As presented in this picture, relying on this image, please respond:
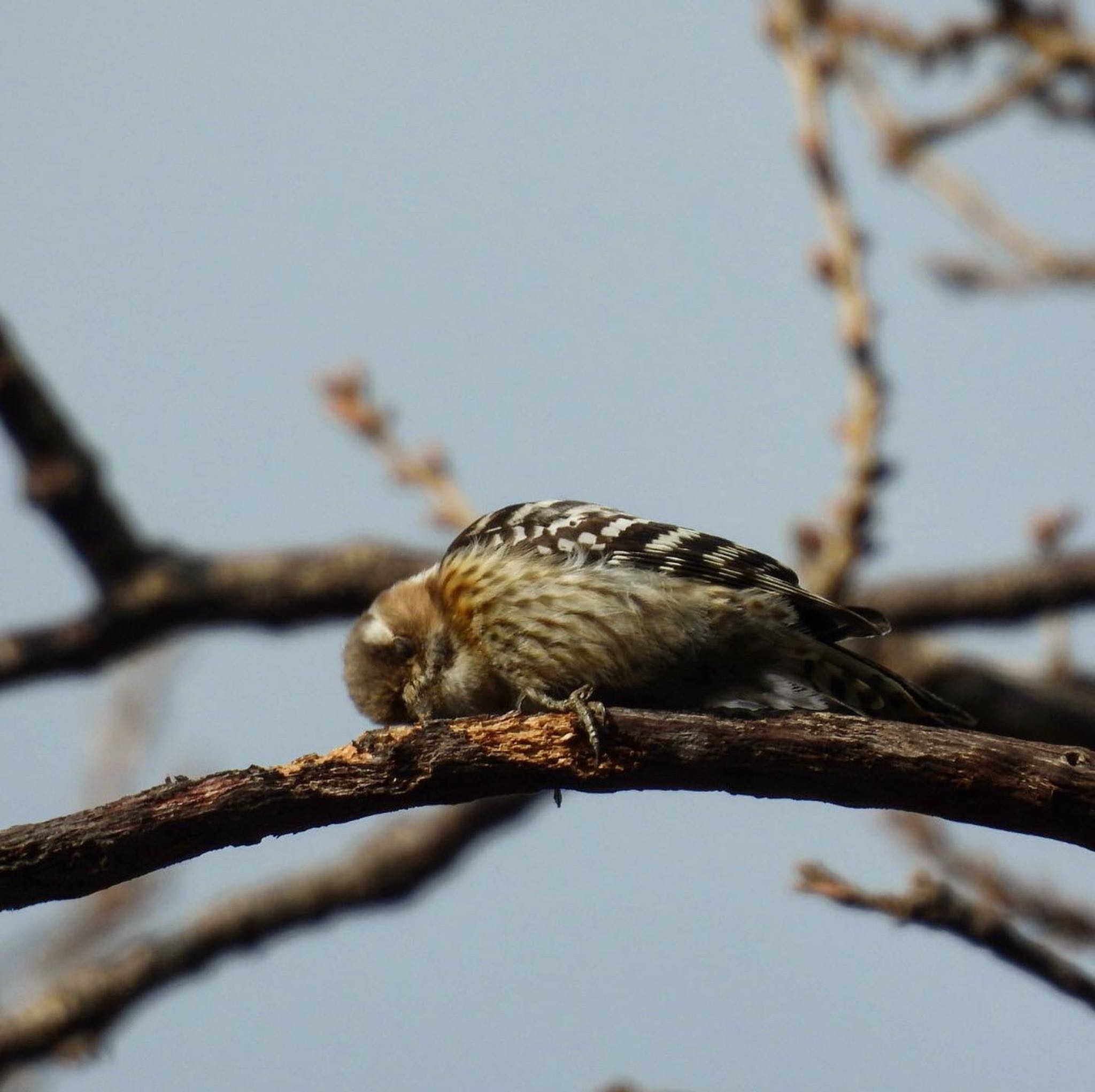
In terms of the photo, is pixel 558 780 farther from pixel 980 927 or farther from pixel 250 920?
pixel 250 920

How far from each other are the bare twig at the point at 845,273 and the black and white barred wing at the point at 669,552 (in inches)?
45.4

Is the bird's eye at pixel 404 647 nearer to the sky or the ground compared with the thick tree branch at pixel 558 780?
nearer to the sky

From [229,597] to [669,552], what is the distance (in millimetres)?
3127

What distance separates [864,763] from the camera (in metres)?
3.54

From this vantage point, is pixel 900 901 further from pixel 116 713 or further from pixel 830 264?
pixel 116 713

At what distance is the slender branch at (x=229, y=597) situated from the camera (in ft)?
24.5

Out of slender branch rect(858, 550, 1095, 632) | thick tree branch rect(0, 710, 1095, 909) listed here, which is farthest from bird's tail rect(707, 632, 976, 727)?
slender branch rect(858, 550, 1095, 632)

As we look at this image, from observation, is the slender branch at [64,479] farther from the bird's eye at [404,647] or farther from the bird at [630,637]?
the bird's eye at [404,647]

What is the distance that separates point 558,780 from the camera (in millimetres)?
A: 3652

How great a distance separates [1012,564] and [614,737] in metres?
4.63

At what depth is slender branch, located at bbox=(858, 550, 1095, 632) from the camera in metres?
7.55

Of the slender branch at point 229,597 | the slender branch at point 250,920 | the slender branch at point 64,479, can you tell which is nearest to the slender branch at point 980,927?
the slender branch at point 250,920

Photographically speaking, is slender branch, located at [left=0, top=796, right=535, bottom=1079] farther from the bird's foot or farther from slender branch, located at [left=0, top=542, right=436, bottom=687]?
the bird's foot

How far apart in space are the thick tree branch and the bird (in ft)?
3.33
